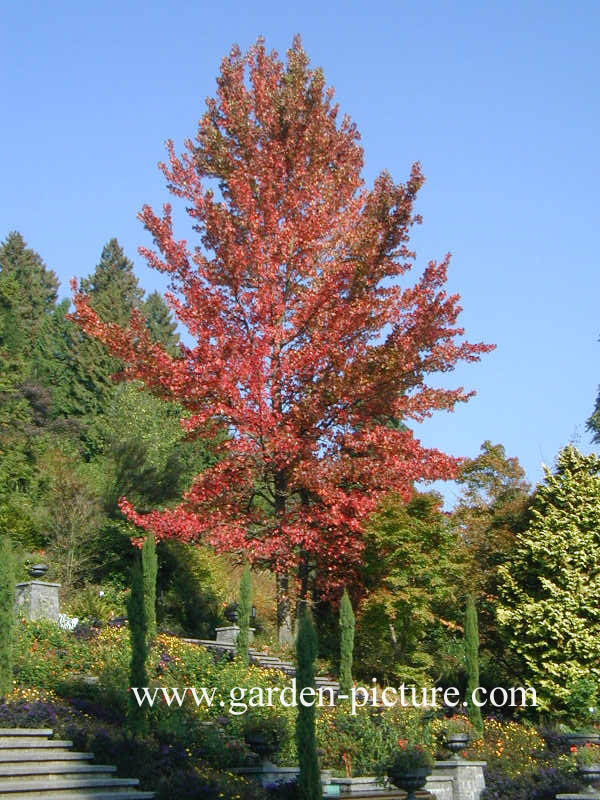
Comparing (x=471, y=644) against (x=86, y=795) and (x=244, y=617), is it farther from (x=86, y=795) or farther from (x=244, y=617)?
(x=86, y=795)

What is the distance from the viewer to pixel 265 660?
18359 mm

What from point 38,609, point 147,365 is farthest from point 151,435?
point 38,609

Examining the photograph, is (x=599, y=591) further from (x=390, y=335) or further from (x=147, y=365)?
(x=147, y=365)

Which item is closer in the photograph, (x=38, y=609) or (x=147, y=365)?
(x=38, y=609)

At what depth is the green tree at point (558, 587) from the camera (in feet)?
55.9

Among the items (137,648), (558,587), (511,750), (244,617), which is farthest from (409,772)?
(558,587)

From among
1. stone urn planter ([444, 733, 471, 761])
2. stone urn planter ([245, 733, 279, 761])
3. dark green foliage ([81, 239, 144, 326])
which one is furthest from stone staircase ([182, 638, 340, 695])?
dark green foliage ([81, 239, 144, 326])

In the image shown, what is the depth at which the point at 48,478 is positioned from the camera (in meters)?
26.4

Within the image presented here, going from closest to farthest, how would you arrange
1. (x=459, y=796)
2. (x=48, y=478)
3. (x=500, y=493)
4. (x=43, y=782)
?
(x=43, y=782) < (x=459, y=796) < (x=500, y=493) < (x=48, y=478)

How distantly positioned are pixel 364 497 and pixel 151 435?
13025 millimetres

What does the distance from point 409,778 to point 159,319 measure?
52462mm

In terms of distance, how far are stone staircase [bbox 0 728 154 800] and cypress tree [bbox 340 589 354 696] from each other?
625 cm

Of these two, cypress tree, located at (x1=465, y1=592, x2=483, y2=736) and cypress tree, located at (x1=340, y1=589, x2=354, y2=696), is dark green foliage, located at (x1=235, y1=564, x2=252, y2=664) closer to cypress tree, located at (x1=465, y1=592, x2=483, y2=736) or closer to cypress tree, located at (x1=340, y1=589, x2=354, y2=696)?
cypress tree, located at (x1=340, y1=589, x2=354, y2=696)

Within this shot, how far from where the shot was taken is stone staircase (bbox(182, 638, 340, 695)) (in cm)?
1773
